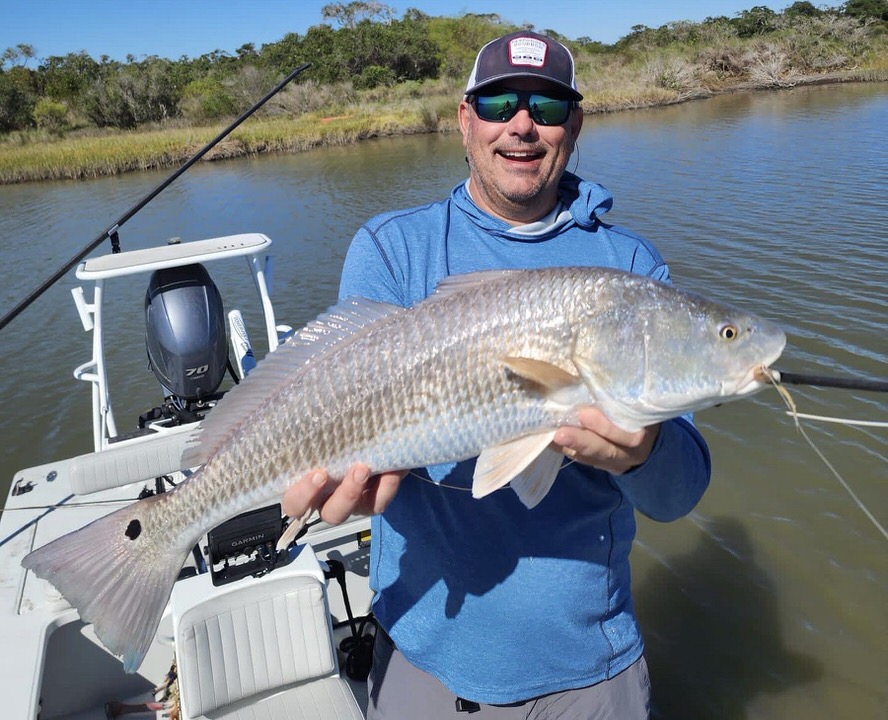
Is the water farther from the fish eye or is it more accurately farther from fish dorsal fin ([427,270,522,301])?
fish dorsal fin ([427,270,522,301])

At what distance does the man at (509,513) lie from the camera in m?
2.10

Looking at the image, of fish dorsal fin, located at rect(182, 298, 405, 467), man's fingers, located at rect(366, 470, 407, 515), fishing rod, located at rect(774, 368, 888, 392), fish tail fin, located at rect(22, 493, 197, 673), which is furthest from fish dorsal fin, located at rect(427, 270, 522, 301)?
fish tail fin, located at rect(22, 493, 197, 673)

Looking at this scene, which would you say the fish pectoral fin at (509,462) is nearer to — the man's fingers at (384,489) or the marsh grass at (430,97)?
the man's fingers at (384,489)

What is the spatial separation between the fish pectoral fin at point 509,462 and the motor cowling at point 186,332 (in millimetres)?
3291

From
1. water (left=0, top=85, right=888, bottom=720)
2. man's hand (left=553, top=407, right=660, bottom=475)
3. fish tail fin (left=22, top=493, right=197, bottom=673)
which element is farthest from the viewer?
water (left=0, top=85, right=888, bottom=720)

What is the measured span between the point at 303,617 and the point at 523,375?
1.95m

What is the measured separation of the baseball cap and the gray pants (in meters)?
1.96

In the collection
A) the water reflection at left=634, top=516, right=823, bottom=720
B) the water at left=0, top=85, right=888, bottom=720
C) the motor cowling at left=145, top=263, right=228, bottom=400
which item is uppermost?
the motor cowling at left=145, top=263, right=228, bottom=400

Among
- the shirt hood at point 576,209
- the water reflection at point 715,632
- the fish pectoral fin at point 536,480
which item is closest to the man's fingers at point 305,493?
the fish pectoral fin at point 536,480

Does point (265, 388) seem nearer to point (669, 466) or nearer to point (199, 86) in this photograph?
point (669, 466)

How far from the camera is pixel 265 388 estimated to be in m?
2.12

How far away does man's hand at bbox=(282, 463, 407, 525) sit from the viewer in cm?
193

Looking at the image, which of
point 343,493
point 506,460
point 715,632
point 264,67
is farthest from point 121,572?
point 264,67

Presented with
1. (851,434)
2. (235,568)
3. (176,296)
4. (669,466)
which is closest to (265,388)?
(669,466)
